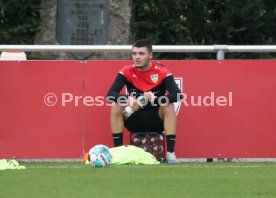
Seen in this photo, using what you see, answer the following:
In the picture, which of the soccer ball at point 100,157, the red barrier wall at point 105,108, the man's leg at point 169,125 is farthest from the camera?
the red barrier wall at point 105,108

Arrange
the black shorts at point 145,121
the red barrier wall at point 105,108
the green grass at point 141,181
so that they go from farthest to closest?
the red barrier wall at point 105,108 < the black shorts at point 145,121 < the green grass at point 141,181

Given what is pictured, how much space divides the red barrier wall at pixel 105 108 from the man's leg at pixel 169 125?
805 millimetres

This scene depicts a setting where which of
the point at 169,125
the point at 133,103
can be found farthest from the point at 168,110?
the point at 133,103

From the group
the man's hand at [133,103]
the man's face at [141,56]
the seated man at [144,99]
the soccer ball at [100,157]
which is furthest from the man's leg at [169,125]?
the soccer ball at [100,157]

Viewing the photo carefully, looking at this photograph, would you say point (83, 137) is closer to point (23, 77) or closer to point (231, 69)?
point (23, 77)

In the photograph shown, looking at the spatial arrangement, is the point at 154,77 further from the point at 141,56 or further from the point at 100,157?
the point at 100,157

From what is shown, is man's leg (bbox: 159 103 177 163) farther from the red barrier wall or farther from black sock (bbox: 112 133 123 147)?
the red barrier wall

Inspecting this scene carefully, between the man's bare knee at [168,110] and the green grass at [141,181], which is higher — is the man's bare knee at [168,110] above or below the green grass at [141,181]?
above

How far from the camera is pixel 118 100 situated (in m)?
14.5

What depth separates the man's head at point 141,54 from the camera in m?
14.6

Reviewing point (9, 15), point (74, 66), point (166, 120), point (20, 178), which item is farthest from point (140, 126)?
point (9, 15)

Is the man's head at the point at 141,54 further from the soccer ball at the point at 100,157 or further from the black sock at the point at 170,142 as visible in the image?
the soccer ball at the point at 100,157

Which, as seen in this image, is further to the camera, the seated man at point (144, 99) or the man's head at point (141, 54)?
the man's head at point (141, 54)

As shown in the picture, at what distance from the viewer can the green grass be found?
10812 mm
